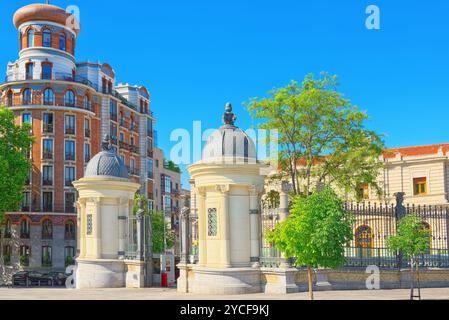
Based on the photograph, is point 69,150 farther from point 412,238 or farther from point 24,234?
point 412,238

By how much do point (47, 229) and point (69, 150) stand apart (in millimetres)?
7401

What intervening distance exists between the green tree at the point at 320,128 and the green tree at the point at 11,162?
18.2 m

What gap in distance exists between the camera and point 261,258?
24.2 m

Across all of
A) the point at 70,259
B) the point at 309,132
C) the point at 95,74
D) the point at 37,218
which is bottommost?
the point at 70,259

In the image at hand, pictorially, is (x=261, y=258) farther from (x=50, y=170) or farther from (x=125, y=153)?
(x=125, y=153)

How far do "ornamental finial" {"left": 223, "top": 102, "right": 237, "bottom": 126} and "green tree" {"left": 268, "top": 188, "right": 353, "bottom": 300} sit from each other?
6981mm

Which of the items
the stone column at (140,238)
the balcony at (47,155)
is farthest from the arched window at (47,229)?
the stone column at (140,238)

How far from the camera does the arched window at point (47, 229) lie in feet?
191

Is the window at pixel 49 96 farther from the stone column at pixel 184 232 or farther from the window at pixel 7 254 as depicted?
the stone column at pixel 184 232

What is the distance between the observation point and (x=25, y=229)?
58281 millimetres

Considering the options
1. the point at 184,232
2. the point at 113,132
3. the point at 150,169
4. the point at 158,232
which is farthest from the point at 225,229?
the point at 150,169

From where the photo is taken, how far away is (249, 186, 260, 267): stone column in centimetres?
2423
